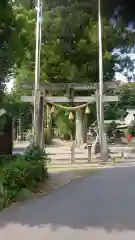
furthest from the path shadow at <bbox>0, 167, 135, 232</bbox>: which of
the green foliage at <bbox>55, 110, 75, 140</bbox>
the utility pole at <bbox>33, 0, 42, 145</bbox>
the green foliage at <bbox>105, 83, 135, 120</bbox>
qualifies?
the green foliage at <bbox>105, 83, 135, 120</bbox>

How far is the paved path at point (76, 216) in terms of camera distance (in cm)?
549

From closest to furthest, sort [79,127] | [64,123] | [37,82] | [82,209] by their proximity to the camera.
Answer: [82,209] < [37,82] < [79,127] < [64,123]

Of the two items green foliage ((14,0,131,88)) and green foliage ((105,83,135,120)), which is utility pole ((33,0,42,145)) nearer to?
green foliage ((14,0,131,88))

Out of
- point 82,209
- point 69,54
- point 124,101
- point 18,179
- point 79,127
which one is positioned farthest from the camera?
point 124,101

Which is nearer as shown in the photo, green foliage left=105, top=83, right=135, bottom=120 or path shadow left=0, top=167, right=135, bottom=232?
path shadow left=0, top=167, right=135, bottom=232

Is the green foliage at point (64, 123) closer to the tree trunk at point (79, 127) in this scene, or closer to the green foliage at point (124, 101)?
the tree trunk at point (79, 127)

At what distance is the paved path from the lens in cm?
549

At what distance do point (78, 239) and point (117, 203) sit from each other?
2.68m

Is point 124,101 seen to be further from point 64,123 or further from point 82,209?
point 82,209

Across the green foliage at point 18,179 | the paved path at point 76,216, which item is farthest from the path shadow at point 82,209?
the green foliage at point 18,179

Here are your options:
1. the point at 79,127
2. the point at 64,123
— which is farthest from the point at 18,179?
the point at 64,123

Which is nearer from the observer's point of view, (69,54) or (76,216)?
(76,216)

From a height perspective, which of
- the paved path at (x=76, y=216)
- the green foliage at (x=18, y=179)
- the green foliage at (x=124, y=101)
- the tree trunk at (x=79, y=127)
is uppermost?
the green foliage at (x=124, y=101)

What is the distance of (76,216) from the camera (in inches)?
261
